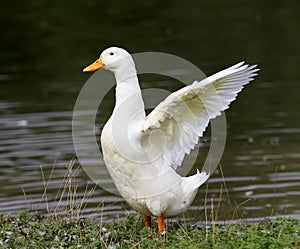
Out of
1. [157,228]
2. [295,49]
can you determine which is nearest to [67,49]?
[295,49]

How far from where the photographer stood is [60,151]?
14.7m

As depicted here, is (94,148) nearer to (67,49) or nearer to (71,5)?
(67,49)

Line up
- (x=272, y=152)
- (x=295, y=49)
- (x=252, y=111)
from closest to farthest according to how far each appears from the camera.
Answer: (x=272, y=152) → (x=252, y=111) → (x=295, y=49)

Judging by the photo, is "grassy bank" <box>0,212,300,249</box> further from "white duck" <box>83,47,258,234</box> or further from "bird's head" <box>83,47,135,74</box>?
"bird's head" <box>83,47,135,74</box>

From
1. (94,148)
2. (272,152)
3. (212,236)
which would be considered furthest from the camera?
(94,148)

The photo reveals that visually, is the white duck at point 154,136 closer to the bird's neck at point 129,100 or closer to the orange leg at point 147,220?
the bird's neck at point 129,100

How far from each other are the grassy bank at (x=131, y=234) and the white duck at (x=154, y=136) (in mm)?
383

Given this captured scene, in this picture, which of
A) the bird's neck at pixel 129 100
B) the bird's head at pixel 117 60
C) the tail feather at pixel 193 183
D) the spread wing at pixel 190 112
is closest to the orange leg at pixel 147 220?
the tail feather at pixel 193 183

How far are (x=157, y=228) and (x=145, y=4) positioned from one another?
76.3 ft

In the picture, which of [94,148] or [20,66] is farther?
[20,66]

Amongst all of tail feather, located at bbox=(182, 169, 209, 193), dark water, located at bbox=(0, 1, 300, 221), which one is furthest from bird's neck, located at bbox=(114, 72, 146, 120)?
dark water, located at bbox=(0, 1, 300, 221)

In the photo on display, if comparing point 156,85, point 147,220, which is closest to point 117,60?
point 147,220

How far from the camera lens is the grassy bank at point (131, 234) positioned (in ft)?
24.1

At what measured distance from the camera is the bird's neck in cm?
861
